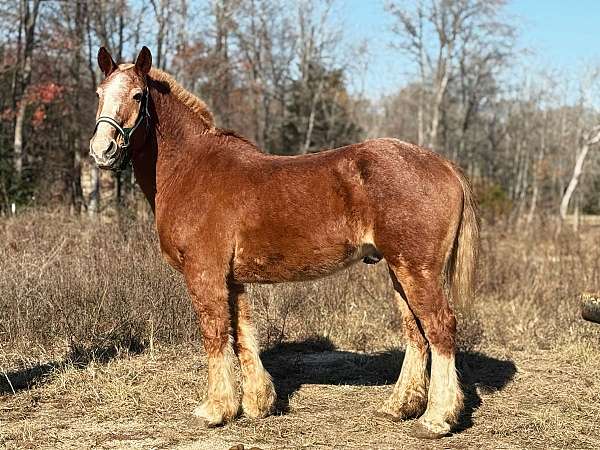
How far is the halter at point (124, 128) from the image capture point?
4367mm

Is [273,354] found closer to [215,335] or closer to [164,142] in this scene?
[215,335]

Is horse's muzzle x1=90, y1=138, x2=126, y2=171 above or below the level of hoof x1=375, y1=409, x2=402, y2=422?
above

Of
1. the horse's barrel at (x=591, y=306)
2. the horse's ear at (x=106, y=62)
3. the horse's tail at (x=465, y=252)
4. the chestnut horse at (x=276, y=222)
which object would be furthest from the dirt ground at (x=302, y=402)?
the horse's ear at (x=106, y=62)

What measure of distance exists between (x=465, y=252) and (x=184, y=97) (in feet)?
8.03

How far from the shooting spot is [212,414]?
4590mm

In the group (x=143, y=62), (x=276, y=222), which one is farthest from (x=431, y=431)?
(x=143, y=62)

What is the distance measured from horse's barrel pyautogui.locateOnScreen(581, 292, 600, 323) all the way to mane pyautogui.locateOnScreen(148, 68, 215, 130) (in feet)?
→ 11.9

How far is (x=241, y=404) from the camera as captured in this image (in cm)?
490

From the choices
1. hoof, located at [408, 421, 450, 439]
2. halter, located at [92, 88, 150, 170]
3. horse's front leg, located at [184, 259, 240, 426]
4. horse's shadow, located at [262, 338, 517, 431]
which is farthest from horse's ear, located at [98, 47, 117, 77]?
hoof, located at [408, 421, 450, 439]

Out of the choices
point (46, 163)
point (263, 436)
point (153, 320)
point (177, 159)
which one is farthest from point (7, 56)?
point (263, 436)

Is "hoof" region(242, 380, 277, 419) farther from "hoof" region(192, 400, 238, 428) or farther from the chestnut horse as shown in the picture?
"hoof" region(192, 400, 238, 428)

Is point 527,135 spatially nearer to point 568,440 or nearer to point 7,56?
point 7,56

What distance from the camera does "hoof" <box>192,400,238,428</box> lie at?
457cm

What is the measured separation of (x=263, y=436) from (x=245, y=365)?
63 cm
